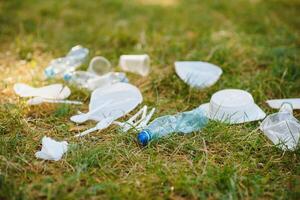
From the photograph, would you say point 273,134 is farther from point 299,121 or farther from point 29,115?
point 29,115

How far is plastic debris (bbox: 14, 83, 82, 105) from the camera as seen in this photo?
2768mm

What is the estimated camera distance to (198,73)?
3.00 m

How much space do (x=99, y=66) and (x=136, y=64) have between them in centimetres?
28

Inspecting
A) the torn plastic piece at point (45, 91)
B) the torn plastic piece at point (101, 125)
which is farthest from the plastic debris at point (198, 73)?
the torn plastic piece at point (45, 91)

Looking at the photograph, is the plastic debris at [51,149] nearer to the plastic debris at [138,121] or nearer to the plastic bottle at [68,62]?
the plastic debris at [138,121]

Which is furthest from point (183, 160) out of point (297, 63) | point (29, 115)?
point (297, 63)

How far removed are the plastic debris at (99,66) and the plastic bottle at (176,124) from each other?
2.74 ft

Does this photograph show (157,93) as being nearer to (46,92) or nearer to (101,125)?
(101,125)

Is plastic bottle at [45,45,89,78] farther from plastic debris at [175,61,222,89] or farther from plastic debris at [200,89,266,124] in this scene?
plastic debris at [200,89,266,124]

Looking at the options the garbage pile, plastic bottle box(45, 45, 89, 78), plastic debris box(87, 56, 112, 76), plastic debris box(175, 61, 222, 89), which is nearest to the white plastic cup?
the garbage pile

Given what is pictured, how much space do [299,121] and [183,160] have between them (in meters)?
0.79

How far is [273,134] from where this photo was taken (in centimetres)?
240

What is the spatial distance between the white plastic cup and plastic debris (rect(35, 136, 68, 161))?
1085mm

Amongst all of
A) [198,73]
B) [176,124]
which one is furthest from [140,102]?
[198,73]
